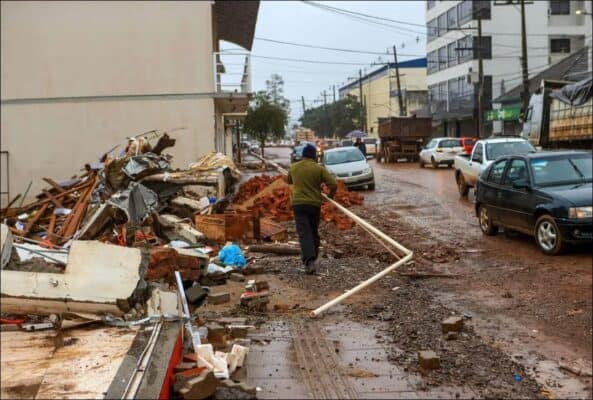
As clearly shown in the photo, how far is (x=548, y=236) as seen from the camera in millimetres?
9523

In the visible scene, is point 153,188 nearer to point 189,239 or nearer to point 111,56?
point 189,239

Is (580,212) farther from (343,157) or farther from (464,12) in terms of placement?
(464,12)

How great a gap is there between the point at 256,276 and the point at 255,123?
→ 129 ft

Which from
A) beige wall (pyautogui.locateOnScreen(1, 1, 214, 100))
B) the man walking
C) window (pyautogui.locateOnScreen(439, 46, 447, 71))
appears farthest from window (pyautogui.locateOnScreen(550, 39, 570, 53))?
the man walking

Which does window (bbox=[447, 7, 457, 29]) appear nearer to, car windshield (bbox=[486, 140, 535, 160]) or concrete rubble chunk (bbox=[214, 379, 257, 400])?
car windshield (bbox=[486, 140, 535, 160])

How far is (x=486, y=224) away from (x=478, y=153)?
21.8ft

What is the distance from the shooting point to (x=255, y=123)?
47531 mm

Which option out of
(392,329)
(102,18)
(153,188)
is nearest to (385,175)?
(102,18)

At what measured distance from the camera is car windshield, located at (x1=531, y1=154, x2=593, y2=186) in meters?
10.2

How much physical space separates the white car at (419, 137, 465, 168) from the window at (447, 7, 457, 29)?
29920 millimetres

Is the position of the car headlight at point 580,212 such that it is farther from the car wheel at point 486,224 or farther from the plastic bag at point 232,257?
the plastic bag at point 232,257

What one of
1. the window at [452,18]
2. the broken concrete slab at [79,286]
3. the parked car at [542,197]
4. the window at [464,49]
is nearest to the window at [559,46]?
the window at [464,49]

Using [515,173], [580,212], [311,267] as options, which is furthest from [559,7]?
[311,267]

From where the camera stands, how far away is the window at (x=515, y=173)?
1080 centimetres
